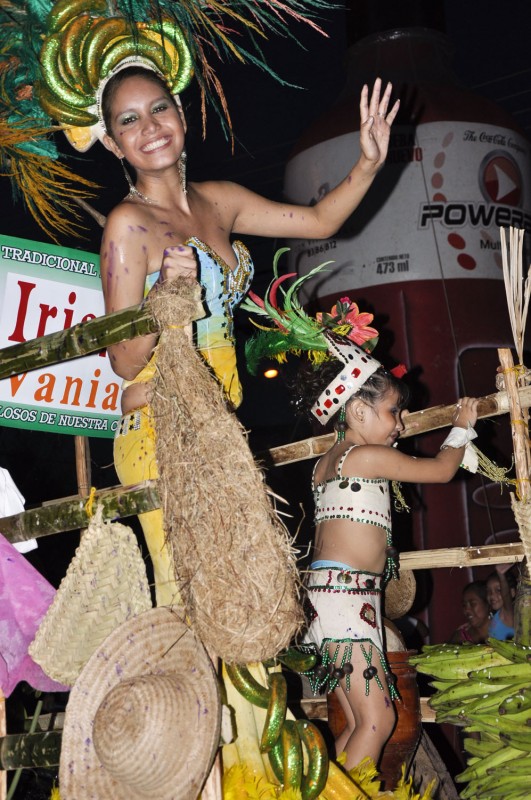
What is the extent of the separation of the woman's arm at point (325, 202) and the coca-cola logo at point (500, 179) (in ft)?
12.9

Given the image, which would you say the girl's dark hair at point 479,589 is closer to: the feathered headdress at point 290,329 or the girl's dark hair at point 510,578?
the girl's dark hair at point 510,578

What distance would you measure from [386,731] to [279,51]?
27.3ft

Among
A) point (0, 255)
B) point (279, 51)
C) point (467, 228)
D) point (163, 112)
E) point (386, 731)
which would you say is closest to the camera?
point (163, 112)

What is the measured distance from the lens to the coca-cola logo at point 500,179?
6.76m

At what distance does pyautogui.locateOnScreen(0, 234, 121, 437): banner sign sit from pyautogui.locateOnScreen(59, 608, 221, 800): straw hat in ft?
8.36

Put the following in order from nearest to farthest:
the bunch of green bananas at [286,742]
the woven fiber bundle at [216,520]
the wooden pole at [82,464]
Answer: the woven fiber bundle at [216,520]
the bunch of green bananas at [286,742]
the wooden pole at [82,464]

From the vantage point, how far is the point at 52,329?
459 centimetres

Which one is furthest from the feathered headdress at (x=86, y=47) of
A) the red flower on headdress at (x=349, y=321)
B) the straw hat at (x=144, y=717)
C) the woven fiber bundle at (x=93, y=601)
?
the straw hat at (x=144, y=717)

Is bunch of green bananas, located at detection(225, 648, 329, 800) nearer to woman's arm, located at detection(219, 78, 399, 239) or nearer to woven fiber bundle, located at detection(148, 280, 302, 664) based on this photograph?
woven fiber bundle, located at detection(148, 280, 302, 664)

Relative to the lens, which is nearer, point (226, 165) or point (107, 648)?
point (107, 648)

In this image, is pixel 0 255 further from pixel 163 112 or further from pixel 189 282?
pixel 189 282

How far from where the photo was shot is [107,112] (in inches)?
108

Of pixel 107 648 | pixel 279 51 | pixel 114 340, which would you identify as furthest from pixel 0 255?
pixel 279 51

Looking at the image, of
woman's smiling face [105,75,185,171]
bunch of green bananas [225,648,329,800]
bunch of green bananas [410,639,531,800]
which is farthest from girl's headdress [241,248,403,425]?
bunch of green bananas [225,648,329,800]
